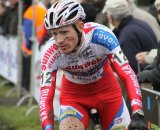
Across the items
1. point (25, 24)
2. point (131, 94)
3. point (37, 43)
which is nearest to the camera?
point (131, 94)

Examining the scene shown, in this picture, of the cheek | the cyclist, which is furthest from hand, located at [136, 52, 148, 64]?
the cheek

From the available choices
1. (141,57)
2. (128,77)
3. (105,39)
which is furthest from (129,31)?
(128,77)

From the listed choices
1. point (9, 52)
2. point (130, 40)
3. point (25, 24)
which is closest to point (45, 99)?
point (130, 40)

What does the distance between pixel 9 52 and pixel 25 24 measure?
2606 millimetres

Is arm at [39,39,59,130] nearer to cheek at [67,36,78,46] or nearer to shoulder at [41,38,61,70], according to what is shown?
shoulder at [41,38,61,70]

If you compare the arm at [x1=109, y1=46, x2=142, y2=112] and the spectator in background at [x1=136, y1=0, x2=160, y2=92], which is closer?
the arm at [x1=109, y1=46, x2=142, y2=112]

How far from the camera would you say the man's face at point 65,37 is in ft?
17.0

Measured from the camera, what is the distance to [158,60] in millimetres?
6395

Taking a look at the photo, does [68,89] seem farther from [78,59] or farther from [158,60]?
[158,60]

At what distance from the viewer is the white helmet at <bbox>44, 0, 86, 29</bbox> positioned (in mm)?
5160

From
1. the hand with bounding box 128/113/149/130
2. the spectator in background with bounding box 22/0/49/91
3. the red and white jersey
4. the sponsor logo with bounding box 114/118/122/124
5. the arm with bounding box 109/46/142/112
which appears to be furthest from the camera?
the spectator in background with bounding box 22/0/49/91

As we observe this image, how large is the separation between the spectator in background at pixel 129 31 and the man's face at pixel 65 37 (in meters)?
2.70

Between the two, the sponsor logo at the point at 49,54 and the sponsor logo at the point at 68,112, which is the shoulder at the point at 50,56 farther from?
the sponsor logo at the point at 68,112

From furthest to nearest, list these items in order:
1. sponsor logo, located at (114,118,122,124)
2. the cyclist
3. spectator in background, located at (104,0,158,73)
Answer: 1. spectator in background, located at (104,0,158,73)
2. sponsor logo, located at (114,118,122,124)
3. the cyclist
